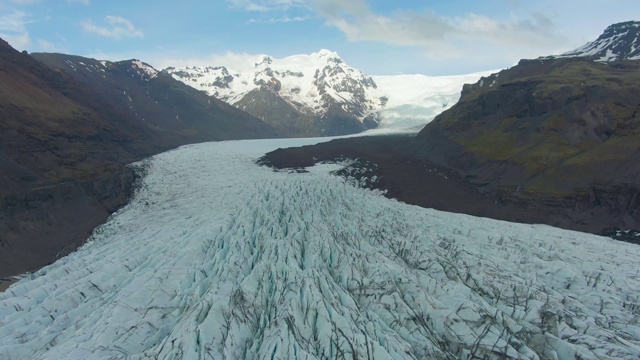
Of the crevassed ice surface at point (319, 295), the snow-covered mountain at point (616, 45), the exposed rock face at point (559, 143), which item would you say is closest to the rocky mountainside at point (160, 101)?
the exposed rock face at point (559, 143)

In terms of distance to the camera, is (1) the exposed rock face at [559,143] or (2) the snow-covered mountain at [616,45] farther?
(2) the snow-covered mountain at [616,45]

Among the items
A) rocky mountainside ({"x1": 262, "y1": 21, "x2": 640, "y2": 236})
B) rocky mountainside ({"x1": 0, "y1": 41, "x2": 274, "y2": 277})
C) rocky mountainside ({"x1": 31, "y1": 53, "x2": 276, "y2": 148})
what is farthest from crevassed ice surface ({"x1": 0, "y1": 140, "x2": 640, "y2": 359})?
rocky mountainside ({"x1": 31, "y1": 53, "x2": 276, "y2": 148})

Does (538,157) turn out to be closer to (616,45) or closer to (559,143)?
(559,143)

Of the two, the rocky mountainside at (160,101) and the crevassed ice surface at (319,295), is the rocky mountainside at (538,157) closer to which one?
the crevassed ice surface at (319,295)

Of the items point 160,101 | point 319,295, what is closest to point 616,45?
point 319,295

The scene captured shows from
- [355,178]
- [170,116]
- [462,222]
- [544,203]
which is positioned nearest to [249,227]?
[462,222]

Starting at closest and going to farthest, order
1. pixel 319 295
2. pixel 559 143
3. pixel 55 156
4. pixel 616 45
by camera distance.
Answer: pixel 319 295, pixel 55 156, pixel 559 143, pixel 616 45
